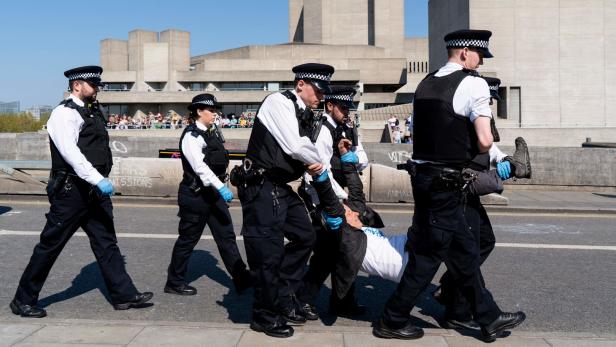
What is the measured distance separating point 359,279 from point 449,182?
100 inches

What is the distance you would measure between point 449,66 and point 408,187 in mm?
9204

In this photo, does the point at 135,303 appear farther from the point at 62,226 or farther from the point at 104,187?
the point at 104,187

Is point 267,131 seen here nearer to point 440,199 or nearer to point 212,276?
point 440,199

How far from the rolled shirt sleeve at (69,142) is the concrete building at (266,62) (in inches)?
2306

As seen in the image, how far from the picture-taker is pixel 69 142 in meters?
5.32

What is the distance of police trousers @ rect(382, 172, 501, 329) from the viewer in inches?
186

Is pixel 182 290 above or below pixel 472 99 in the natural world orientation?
below

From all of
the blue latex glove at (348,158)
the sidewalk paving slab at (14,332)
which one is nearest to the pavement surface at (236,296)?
the sidewalk paving slab at (14,332)

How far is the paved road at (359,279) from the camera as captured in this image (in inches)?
224

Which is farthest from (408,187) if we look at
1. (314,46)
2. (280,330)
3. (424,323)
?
(314,46)

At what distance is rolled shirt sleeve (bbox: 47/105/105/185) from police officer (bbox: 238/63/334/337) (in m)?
1.29

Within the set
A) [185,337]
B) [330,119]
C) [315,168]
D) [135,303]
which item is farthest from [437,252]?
[135,303]

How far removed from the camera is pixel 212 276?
7188 mm

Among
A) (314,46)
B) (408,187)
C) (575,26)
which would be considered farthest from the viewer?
(314,46)
